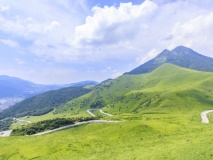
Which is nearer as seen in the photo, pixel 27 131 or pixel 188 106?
pixel 27 131

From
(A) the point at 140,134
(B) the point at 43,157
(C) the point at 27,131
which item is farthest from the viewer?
(C) the point at 27,131

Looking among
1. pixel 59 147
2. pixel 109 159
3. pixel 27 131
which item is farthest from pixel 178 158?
pixel 27 131

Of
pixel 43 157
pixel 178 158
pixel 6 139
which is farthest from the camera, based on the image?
pixel 6 139

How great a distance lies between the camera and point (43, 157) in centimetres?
7631

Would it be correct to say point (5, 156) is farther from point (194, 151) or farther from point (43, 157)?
point (194, 151)

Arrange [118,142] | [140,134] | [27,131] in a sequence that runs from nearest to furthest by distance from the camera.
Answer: [118,142] < [140,134] < [27,131]

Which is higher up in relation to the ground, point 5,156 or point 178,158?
point 178,158

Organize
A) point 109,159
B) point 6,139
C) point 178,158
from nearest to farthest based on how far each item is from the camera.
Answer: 1. point 178,158
2. point 109,159
3. point 6,139

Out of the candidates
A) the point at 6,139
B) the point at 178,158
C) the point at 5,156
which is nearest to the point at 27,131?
the point at 6,139

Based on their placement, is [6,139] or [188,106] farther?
[188,106]

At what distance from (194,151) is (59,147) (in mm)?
50422

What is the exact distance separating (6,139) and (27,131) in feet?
96.3

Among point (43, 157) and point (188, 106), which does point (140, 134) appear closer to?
point (43, 157)

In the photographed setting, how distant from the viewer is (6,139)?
116m
